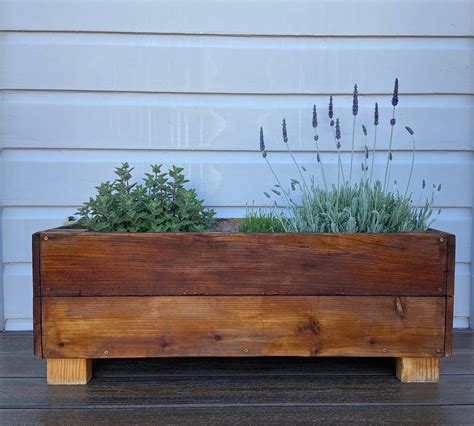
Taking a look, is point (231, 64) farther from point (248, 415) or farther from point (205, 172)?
point (248, 415)

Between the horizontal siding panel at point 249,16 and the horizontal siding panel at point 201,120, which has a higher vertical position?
the horizontal siding panel at point 249,16

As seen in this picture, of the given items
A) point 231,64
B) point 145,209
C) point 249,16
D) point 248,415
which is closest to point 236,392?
point 248,415

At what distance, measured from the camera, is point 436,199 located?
2.25 m

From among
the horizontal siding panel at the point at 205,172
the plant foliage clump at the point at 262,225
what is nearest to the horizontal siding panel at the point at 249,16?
the horizontal siding panel at the point at 205,172

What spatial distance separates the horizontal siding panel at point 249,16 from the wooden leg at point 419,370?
125 cm

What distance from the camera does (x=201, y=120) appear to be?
7.29ft

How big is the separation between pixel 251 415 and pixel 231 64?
4.38ft

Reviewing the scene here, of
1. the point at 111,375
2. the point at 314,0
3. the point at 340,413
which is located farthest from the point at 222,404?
the point at 314,0

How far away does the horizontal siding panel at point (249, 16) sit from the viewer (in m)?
2.18

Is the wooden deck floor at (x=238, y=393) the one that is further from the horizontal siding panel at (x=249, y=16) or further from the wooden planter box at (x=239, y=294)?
the horizontal siding panel at (x=249, y=16)

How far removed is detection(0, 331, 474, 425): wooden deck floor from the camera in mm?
1431

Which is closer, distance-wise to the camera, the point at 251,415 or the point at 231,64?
the point at 251,415

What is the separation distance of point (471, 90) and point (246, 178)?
37.3 inches

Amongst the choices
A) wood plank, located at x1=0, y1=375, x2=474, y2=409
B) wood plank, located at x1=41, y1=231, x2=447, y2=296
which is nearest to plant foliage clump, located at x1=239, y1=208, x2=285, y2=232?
wood plank, located at x1=41, y1=231, x2=447, y2=296
